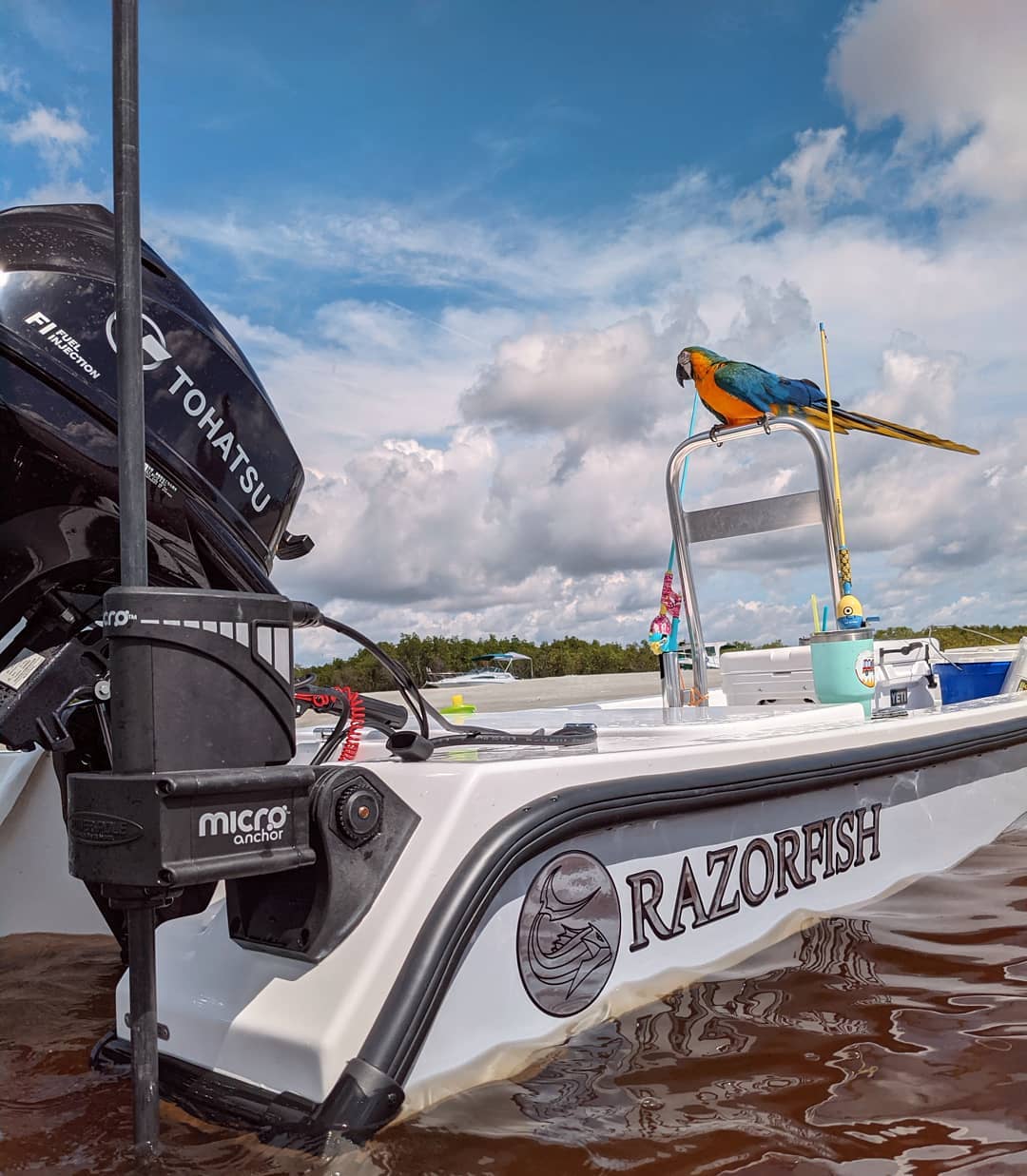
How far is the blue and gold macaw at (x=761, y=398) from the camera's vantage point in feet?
13.2

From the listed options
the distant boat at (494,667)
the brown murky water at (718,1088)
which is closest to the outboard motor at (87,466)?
the brown murky water at (718,1088)

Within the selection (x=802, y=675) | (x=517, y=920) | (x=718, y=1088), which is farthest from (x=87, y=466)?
(x=802, y=675)

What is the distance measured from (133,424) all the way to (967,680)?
4.83m

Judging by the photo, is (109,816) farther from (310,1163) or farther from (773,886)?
(773,886)

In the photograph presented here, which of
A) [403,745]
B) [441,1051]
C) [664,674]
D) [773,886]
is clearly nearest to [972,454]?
[664,674]

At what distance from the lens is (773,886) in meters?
2.47

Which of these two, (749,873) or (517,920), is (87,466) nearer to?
(517,920)

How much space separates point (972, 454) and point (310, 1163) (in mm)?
3733

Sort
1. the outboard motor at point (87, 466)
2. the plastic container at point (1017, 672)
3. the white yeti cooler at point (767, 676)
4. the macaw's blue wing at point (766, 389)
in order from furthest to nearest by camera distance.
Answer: the plastic container at point (1017, 672) < the white yeti cooler at point (767, 676) < the macaw's blue wing at point (766, 389) < the outboard motor at point (87, 466)

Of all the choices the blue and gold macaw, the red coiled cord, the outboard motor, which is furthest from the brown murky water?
the blue and gold macaw

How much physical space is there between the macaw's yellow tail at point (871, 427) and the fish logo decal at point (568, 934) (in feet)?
8.54

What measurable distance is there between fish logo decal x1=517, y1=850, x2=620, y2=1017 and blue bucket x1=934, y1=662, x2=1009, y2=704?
3694 mm

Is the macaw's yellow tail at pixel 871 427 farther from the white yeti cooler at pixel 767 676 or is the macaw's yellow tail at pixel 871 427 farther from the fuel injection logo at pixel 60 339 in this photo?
the fuel injection logo at pixel 60 339

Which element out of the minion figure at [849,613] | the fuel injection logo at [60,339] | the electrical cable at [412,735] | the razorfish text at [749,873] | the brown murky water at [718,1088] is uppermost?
the fuel injection logo at [60,339]
